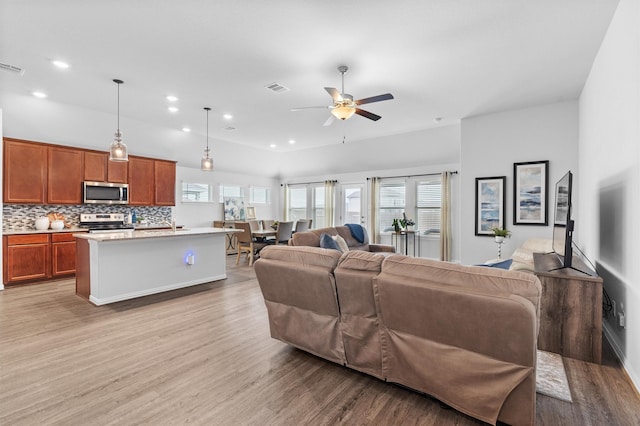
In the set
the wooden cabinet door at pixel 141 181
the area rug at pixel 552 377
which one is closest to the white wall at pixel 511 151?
the area rug at pixel 552 377

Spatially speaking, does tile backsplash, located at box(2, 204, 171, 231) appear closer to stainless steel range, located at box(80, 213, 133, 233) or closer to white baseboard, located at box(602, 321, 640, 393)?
stainless steel range, located at box(80, 213, 133, 233)

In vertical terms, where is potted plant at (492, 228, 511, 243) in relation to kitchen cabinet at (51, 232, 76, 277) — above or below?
above

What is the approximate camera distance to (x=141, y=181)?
666cm

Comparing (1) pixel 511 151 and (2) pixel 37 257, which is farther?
(1) pixel 511 151

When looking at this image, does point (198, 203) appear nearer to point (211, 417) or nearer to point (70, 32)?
point (70, 32)

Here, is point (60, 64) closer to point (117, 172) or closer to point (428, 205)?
point (117, 172)

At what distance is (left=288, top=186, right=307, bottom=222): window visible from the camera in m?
10.0

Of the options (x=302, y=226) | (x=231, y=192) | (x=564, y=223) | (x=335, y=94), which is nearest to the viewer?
(x=564, y=223)

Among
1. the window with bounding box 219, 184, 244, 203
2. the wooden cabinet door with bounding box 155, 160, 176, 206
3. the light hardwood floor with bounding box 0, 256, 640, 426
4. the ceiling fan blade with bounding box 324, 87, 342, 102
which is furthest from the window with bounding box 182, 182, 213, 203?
the ceiling fan blade with bounding box 324, 87, 342, 102

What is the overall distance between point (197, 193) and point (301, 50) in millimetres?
5692

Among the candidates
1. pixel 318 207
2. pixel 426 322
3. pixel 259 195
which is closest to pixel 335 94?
pixel 426 322

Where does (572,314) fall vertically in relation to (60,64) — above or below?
below

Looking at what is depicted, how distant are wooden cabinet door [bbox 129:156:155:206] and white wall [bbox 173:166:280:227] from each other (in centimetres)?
84

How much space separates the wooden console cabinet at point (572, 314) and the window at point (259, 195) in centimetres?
797
